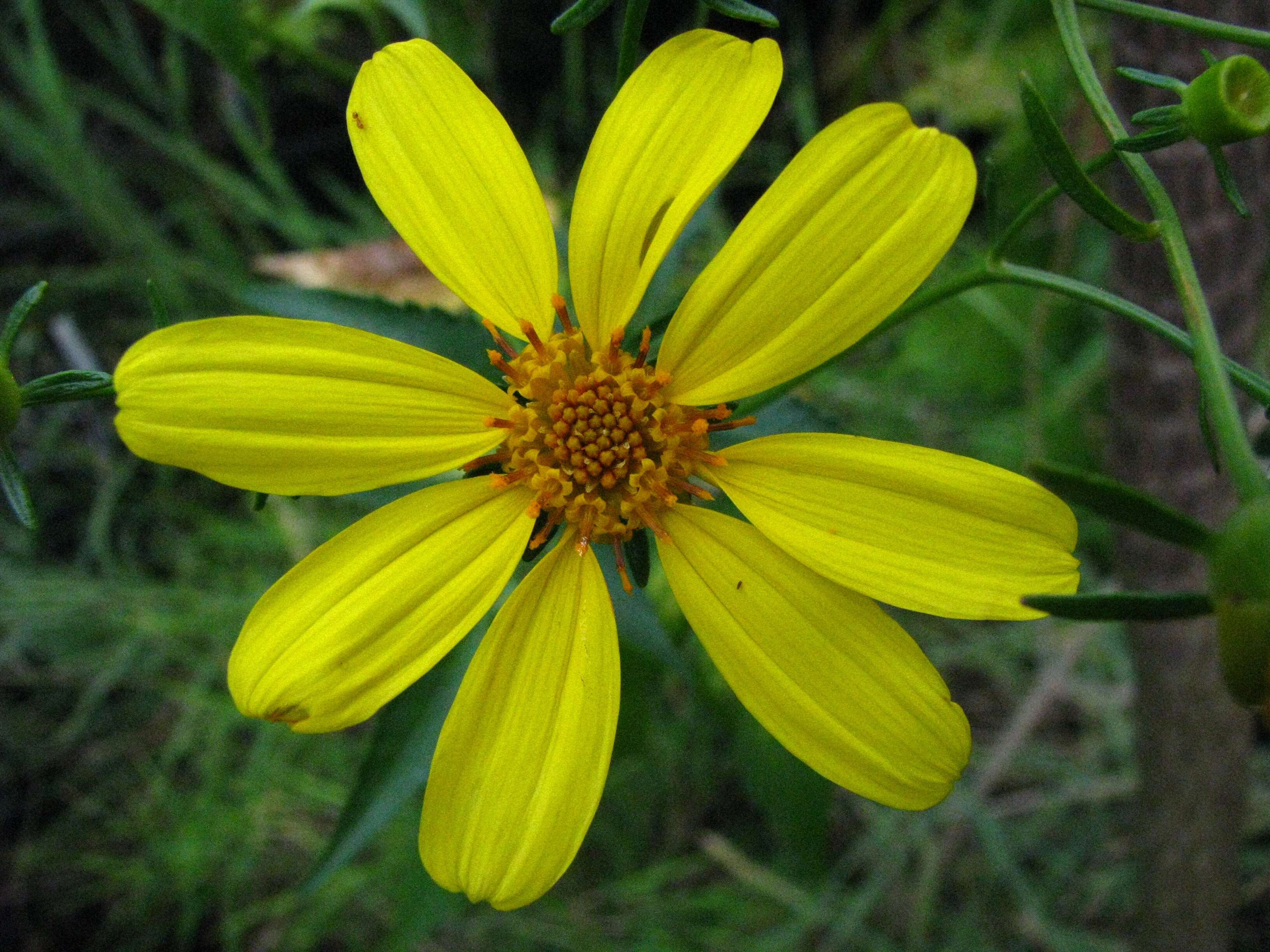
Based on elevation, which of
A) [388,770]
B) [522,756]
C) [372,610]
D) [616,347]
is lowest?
[388,770]

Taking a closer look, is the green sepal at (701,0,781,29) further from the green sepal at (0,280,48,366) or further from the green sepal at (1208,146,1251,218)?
the green sepal at (0,280,48,366)

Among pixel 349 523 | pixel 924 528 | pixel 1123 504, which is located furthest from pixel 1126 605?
pixel 349 523

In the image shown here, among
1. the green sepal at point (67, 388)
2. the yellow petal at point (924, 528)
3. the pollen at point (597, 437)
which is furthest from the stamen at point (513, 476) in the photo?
the green sepal at point (67, 388)

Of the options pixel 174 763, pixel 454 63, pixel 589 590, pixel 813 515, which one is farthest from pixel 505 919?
pixel 454 63

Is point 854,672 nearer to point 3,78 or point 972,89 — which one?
point 972,89

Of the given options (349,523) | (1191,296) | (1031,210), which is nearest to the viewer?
(1191,296)

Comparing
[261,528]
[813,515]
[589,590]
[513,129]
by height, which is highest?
[813,515]

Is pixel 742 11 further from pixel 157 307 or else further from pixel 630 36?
pixel 157 307

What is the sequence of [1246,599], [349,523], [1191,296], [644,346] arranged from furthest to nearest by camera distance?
[349,523]
[644,346]
[1191,296]
[1246,599]
